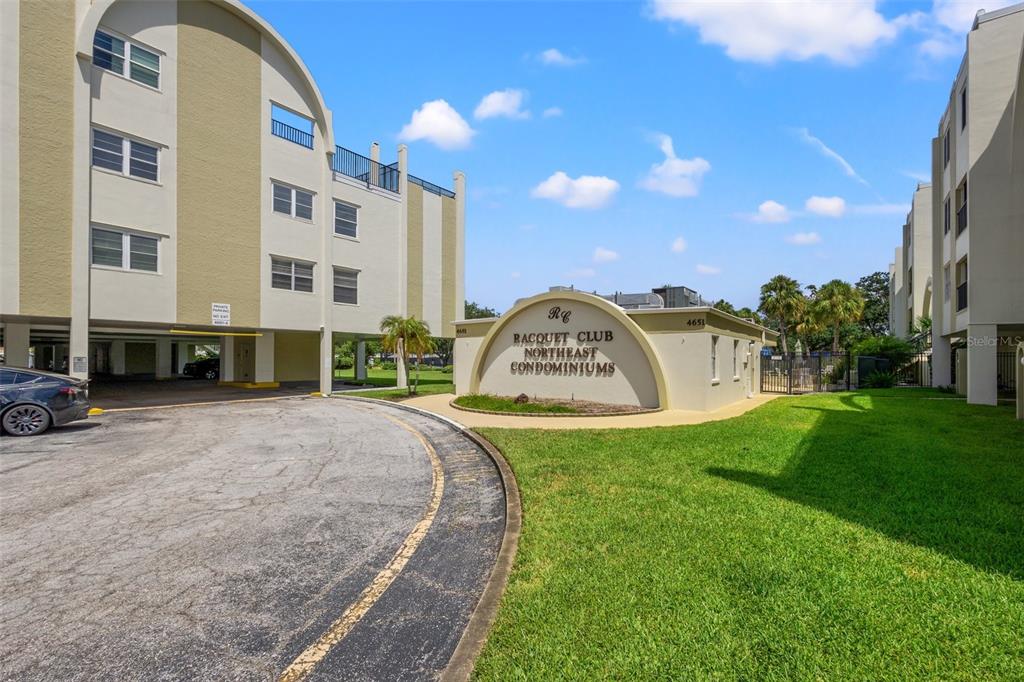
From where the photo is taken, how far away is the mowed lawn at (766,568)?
3406 millimetres

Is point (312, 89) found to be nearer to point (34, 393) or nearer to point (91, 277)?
point (91, 277)

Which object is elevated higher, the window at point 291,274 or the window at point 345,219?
the window at point 345,219

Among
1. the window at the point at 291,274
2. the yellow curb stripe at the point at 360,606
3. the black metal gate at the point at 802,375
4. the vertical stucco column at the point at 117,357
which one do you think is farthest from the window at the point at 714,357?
the vertical stucco column at the point at 117,357

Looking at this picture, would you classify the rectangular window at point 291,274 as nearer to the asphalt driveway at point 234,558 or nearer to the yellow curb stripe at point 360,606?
the asphalt driveway at point 234,558

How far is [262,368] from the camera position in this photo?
2708 centimetres

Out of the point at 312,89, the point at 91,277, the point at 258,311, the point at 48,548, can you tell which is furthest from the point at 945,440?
the point at 312,89

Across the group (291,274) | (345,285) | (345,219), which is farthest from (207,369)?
(345,219)

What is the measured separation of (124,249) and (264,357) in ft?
31.5

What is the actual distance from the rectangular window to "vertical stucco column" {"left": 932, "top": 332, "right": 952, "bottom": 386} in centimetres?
3338

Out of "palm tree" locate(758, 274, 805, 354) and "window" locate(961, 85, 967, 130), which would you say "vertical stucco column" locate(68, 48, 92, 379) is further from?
"palm tree" locate(758, 274, 805, 354)

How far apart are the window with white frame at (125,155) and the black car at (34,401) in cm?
939

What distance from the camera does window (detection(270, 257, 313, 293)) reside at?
23.5m

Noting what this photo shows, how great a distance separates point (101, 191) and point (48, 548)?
689 inches

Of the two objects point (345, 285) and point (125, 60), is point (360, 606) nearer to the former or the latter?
point (125, 60)
